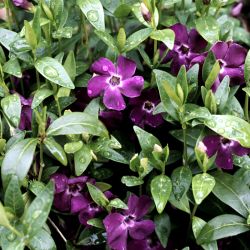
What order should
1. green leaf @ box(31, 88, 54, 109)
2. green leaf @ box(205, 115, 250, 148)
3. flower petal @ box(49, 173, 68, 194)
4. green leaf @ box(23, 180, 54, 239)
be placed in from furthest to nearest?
1. flower petal @ box(49, 173, 68, 194)
2. green leaf @ box(31, 88, 54, 109)
3. green leaf @ box(205, 115, 250, 148)
4. green leaf @ box(23, 180, 54, 239)

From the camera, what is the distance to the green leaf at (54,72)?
76cm

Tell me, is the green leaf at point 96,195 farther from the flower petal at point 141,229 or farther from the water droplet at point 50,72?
the water droplet at point 50,72

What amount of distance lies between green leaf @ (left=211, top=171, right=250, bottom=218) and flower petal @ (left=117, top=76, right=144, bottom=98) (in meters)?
0.39

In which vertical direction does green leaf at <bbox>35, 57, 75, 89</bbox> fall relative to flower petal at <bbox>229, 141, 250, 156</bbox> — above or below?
above

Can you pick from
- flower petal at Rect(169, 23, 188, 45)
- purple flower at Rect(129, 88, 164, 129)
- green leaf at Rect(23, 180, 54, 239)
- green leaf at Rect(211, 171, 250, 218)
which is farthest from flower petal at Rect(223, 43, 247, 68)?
green leaf at Rect(23, 180, 54, 239)

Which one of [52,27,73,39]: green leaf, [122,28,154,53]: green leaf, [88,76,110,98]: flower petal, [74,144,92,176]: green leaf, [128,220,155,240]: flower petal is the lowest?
[128,220,155,240]: flower petal

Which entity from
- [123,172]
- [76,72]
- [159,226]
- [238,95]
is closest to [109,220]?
[159,226]

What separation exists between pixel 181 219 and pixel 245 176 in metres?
0.29

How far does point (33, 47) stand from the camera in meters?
0.79

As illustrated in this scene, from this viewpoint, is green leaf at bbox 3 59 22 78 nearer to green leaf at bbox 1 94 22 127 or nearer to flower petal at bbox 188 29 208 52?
green leaf at bbox 1 94 22 127

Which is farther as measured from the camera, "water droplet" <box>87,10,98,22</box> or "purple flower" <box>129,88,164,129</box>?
"purple flower" <box>129,88,164,129</box>

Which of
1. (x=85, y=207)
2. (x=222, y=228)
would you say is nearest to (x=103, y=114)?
(x=85, y=207)

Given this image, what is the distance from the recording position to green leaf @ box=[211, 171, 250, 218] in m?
0.82

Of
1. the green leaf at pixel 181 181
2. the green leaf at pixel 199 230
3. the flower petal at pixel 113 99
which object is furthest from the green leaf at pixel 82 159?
the green leaf at pixel 199 230
